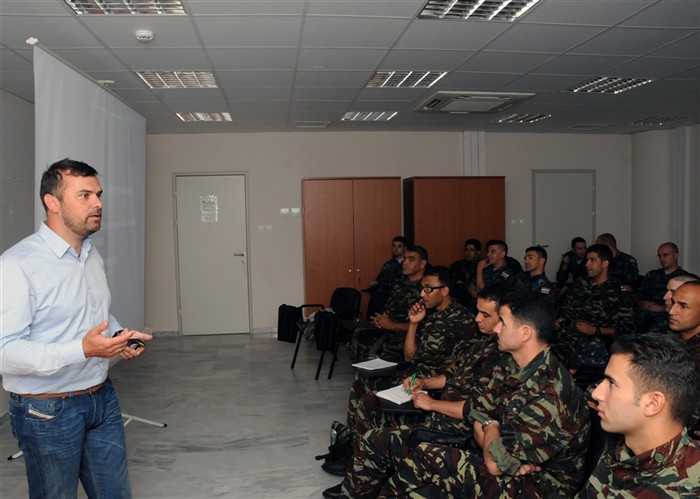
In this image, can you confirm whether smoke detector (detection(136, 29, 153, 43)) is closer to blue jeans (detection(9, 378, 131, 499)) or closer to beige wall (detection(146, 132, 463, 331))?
blue jeans (detection(9, 378, 131, 499))

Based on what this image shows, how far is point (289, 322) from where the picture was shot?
668cm

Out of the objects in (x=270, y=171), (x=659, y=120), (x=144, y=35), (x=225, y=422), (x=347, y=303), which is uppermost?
(x=659, y=120)

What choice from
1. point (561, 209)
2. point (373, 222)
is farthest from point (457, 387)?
point (561, 209)

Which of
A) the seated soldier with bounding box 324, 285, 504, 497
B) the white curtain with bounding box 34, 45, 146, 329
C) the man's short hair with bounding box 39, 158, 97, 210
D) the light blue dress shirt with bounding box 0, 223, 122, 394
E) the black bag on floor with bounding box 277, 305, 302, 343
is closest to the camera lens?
the light blue dress shirt with bounding box 0, 223, 122, 394

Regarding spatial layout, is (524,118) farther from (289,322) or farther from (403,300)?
(289,322)

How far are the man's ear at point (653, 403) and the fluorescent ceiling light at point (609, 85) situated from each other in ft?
14.1

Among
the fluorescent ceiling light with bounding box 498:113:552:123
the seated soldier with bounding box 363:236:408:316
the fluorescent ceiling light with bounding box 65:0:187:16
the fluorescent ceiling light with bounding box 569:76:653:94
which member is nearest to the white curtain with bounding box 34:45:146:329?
the fluorescent ceiling light with bounding box 65:0:187:16

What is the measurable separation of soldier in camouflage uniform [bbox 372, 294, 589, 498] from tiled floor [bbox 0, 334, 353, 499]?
116 cm

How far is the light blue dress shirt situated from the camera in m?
1.88

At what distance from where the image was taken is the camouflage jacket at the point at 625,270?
24.2ft

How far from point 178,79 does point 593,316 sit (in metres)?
4.21

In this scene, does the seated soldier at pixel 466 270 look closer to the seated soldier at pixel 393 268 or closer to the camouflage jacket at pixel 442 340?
the seated soldier at pixel 393 268

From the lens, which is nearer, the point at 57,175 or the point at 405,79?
the point at 57,175

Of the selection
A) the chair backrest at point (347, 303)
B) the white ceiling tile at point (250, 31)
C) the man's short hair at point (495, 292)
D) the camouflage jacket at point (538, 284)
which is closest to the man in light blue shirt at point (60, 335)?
the white ceiling tile at point (250, 31)
